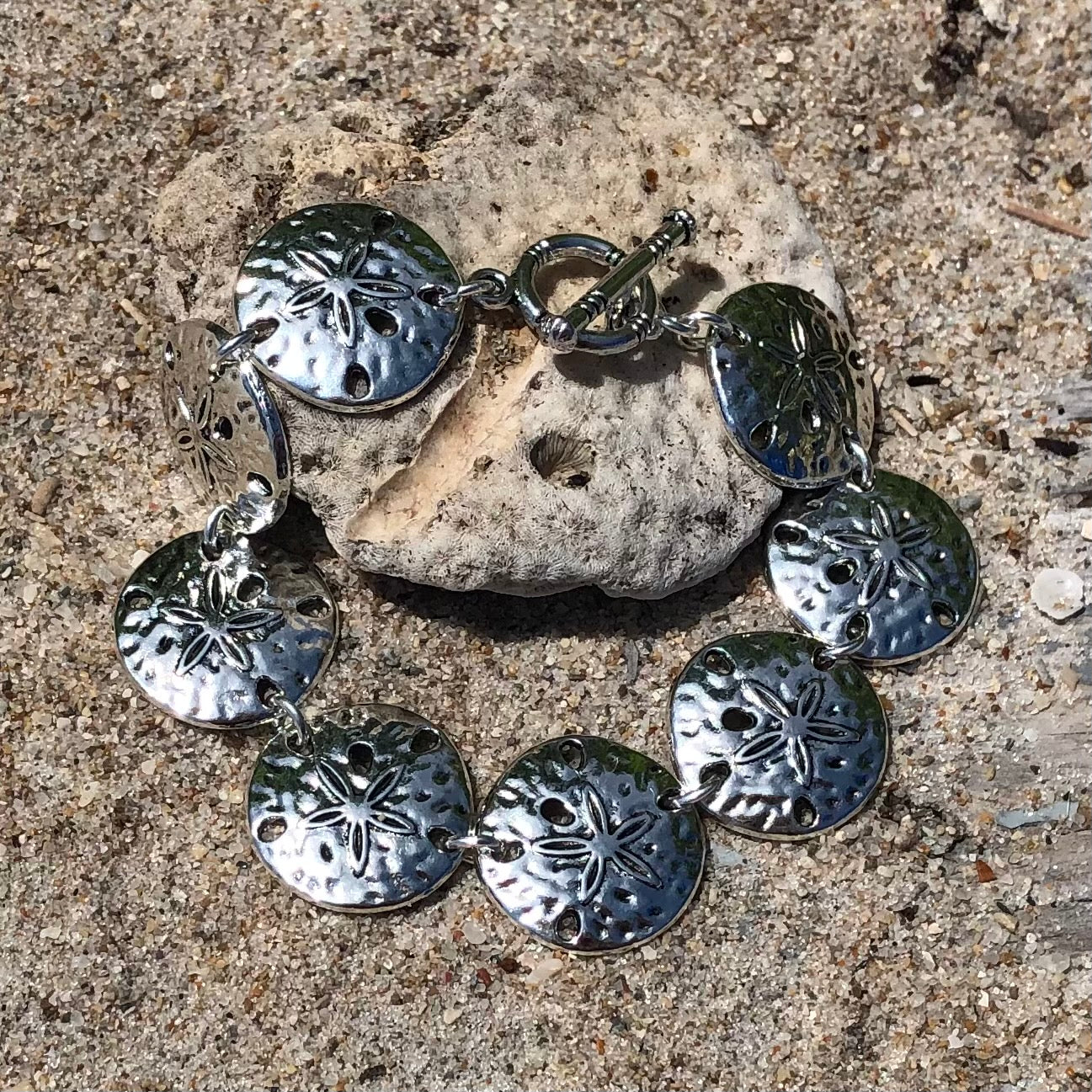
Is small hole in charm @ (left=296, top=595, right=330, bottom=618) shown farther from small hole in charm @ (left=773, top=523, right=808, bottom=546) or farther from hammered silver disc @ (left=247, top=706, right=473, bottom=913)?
small hole in charm @ (left=773, top=523, right=808, bottom=546)

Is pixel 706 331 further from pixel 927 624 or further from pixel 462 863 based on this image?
pixel 462 863

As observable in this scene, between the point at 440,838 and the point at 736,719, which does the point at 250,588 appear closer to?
the point at 440,838

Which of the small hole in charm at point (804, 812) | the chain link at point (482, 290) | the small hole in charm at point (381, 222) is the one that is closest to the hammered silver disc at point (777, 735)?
the small hole in charm at point (804, 812)

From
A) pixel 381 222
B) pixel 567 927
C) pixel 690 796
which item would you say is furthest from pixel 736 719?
pixel 381 222

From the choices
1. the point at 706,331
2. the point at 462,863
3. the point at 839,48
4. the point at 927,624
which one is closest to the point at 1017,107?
the point at 839,48

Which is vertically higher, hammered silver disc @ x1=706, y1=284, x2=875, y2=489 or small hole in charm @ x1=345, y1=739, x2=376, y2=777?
hammered silver disc @ x1=706, y1=284, x2=875, y2=489

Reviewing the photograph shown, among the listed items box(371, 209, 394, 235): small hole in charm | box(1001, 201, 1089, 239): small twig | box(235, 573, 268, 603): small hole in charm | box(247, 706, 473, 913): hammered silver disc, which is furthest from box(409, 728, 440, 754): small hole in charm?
box(1001, 201, 1089, 239): small twig

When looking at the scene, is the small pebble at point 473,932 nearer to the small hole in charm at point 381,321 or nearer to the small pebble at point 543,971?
the small pebble at point 543,971
